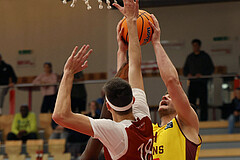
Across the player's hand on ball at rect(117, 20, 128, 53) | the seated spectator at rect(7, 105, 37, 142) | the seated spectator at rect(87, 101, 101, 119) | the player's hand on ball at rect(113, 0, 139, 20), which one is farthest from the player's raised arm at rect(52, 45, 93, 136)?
the seated spectator at rect(7, 105, 37, 142)

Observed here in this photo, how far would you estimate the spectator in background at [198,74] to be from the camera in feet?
30.6

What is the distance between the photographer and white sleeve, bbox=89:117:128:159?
99.0 inches

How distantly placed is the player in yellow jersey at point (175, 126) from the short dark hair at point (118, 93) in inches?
21.4

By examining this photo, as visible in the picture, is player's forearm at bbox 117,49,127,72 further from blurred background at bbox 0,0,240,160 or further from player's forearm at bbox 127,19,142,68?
blurred background at bbox 0,0,240,160

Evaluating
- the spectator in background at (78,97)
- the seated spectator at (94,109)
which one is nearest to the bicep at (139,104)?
the seated spectator at (94,109)

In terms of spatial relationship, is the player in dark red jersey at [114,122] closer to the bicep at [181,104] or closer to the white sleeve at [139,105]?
the white sleeve at [139,105]

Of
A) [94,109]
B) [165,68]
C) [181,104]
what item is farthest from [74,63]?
[94,109]

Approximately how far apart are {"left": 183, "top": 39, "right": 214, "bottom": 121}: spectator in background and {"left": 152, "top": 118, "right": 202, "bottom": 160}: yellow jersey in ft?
19.7

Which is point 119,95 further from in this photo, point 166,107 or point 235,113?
point 235,113

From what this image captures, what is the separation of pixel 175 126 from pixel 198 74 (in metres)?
6.49

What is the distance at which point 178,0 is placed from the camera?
40.1ft

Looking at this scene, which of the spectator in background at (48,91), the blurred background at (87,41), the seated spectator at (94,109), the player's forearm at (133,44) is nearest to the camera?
the player's forearm at (133,44)

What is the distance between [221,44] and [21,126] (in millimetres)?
6114

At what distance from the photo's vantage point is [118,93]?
253cm
